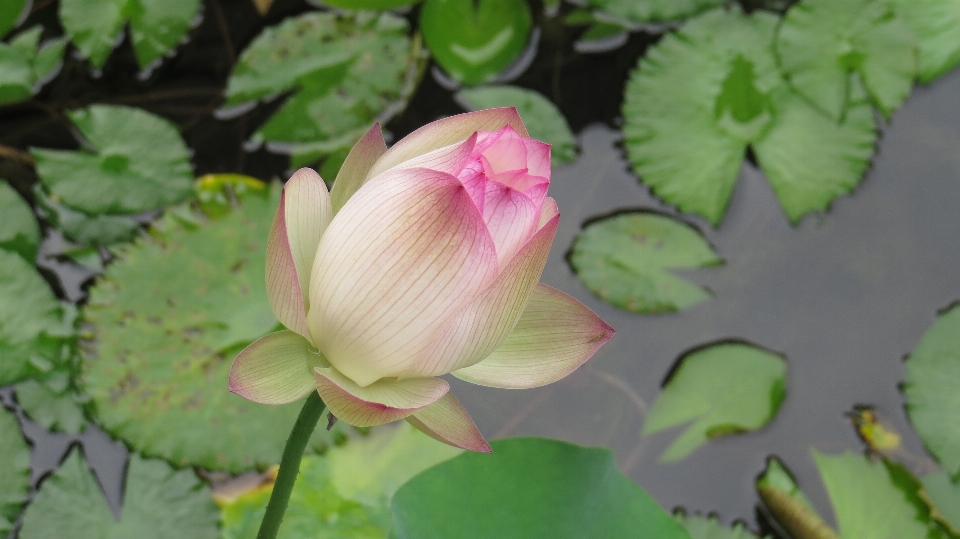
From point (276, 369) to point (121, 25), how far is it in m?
0.93

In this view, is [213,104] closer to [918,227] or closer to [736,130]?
[736,130]

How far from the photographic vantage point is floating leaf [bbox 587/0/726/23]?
1.35 metres

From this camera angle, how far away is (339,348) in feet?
1.81

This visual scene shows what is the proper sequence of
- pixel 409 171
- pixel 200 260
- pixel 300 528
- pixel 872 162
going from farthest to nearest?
pixel 872 162
pixel 200 260
pixel 300 528
pixel 409 171

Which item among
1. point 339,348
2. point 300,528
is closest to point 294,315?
point 339,348

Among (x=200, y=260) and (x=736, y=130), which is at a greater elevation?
(x=736, y=130)

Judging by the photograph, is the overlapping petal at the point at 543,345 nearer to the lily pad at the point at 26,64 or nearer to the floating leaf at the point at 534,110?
the floating leaf at the point at 534,110

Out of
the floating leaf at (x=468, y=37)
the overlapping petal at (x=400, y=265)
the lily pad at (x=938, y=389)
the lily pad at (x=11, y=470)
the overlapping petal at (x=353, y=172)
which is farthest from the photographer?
the floating leaf at (x=468, y=37)

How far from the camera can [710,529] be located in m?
0.98

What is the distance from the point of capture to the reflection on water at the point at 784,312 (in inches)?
→ 40.9

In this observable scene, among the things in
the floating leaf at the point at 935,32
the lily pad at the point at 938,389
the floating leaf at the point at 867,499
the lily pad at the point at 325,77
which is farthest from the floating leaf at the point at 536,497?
the floating leaf at the point at 935,32

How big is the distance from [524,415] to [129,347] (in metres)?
0.54

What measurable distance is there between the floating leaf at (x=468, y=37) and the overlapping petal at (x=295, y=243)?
2.45 ft

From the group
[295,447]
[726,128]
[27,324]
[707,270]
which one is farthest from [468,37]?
[295,447]
